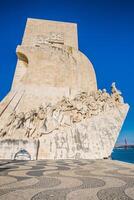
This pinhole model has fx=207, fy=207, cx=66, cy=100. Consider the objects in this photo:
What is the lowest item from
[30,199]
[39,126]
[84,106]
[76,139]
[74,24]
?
[30,199]

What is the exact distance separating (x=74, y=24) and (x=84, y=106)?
14.4 meters

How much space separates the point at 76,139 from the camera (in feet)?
32.2

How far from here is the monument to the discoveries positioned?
9359 millimetres

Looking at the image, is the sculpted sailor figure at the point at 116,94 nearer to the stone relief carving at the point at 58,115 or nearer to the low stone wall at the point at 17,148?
the stone relief carving at the point at 58,115

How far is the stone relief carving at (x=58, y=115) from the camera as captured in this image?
10227 millimetres

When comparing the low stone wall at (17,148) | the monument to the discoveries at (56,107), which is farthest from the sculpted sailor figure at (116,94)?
the low stone wall at (17,148)

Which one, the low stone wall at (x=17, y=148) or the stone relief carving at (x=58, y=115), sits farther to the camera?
the stone relief carving at (x=58, y=115)

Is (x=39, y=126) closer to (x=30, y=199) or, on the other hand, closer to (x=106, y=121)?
(x=106, y=121)

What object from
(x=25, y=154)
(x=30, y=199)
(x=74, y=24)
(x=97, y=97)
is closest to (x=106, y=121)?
(x=97, y=97)

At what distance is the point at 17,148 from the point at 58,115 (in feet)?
9.70

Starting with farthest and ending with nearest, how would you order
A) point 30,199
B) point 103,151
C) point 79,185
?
point 103,151
point 79,185
point 30,199

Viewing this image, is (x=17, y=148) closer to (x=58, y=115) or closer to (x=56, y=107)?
(x=58, y=115)

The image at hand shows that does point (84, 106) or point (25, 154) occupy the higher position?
point (84, 106)

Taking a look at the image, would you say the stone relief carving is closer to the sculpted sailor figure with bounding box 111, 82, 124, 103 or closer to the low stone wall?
the sculpted sailor figure with bounding box 111, 82, 124, 103
